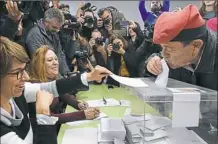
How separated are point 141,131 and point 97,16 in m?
1.88

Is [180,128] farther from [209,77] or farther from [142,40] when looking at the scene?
[142,40]

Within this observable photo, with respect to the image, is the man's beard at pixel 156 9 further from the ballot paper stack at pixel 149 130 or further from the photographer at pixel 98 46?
the photographer at pixel 98 46

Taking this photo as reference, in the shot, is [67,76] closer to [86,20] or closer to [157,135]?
[157,135]

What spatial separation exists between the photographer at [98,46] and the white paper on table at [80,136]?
1.18m

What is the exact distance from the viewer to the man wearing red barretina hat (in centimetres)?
80

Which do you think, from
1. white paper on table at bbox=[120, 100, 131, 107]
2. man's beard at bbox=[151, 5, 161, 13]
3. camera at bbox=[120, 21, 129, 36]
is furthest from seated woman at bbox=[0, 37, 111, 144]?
camera at bbox=[120, 21, 129, 36]

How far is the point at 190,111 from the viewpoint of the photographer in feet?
2.35

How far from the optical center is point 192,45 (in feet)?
2.72

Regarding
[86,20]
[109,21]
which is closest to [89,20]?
[86,20]

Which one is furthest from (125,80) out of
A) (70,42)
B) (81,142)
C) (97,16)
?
(97,16)

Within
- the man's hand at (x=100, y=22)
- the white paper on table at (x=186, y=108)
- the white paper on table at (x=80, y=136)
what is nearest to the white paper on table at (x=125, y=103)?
the white paper on table at (x=80, y=136)

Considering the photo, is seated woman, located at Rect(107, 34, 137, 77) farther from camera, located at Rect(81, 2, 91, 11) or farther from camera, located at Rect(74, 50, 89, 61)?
camera, located at Rect(81, 2, 91, 11)

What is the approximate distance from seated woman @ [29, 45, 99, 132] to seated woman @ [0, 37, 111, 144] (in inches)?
17.4

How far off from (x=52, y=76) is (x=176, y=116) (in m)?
Answer: 1.01
